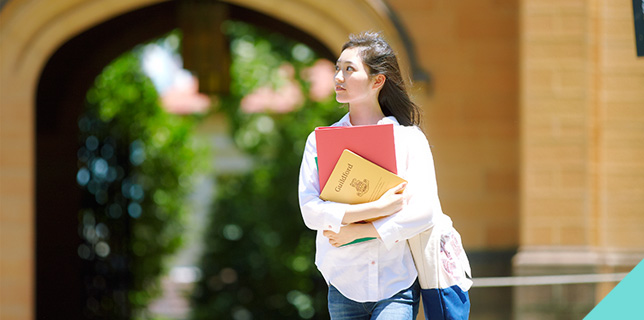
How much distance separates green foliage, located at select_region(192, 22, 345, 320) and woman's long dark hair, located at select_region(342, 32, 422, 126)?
10.8 m

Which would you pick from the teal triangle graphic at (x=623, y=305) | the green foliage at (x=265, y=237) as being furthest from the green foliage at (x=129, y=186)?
Answer: the teal triangle graphic at (x=623, y=305)

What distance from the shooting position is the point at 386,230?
2.44 meters

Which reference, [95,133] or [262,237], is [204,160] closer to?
[262,237]

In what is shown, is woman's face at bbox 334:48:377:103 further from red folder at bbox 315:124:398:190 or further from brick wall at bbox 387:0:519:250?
brick wall at bbox 387:0:519:250

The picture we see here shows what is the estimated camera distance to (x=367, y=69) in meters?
2.64

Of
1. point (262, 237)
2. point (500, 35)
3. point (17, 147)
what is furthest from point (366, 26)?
point (262, 237)

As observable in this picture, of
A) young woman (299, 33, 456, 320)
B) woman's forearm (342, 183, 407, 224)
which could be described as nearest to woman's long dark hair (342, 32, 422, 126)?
young woman (299, 33, 456, 320)

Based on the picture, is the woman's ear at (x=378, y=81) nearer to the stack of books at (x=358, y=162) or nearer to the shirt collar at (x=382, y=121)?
the shirt collar at (x=382, y=121)

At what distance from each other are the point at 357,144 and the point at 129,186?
9.32 meters

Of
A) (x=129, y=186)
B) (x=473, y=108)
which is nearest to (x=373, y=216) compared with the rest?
(x=473, y=108)

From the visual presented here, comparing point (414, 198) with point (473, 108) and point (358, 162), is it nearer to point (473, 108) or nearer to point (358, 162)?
point (358, 162)

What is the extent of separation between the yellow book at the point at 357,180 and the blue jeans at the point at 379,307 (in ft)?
1.06

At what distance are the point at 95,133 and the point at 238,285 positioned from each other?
5.26 meters

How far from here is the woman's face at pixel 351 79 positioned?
2.62 meters
